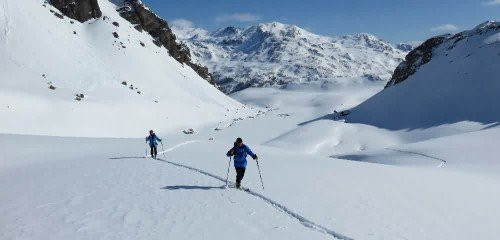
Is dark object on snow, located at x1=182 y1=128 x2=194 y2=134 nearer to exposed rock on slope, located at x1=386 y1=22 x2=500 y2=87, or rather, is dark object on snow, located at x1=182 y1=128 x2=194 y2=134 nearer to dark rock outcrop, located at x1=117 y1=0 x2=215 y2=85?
exposed rock on slope, located at x1=386 y1=22 x2=500 y2=87

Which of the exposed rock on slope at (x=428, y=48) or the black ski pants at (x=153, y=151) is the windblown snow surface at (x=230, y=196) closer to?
the black ski pants at (x=153, y=151)

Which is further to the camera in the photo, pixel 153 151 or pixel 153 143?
pixel 153 151

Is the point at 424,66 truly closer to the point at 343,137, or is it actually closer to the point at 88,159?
the point at 343,137

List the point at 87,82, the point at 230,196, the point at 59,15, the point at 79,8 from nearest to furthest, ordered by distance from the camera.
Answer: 1. the point at 230,196
2. the point at 87,82
3. the point at 59,15
4. the point at 79,8

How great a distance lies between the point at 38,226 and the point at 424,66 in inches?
4233

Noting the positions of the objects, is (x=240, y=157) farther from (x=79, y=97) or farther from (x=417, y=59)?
(x=417, y=59)

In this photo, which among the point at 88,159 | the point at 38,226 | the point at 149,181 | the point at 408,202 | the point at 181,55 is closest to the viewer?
the point at 38,226

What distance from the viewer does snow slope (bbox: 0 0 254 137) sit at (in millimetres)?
64688

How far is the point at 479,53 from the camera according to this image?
97.2 metres

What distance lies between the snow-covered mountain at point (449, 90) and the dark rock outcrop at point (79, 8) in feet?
213

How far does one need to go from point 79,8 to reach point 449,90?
81.5 metres

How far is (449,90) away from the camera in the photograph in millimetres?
91125

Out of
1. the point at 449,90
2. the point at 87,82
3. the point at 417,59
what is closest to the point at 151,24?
the point at 87,82

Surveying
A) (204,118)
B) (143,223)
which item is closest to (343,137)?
(204,118)
